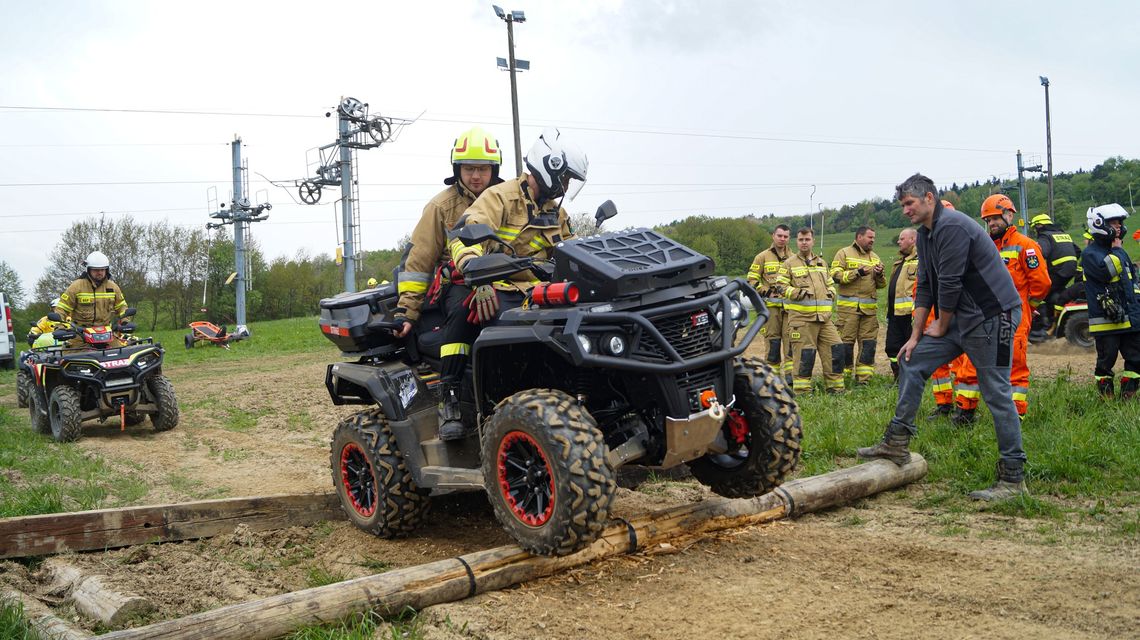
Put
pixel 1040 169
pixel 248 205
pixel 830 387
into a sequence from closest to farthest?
pixel 830 387
pixel 248 205
pixel 1040 169

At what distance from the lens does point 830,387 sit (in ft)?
37.2

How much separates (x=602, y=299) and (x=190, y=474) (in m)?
5.78

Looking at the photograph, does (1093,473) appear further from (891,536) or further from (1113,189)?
(1113,189)

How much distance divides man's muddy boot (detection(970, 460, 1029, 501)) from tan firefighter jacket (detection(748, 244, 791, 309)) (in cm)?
645

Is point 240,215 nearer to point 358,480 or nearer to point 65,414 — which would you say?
point 65,414

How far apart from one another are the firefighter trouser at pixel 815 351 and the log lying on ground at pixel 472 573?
5462 mm

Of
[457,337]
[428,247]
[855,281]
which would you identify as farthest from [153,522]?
[855,281]

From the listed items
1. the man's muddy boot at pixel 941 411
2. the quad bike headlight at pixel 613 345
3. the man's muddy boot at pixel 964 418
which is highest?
the quad bike headlight at pixel 613 345

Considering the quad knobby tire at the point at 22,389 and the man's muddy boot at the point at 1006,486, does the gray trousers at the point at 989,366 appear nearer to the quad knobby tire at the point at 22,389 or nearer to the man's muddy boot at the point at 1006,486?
the man's muddy boot at the point at 1006,486

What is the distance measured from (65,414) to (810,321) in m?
9.02

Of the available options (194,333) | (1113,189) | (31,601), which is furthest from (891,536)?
(1113,189)

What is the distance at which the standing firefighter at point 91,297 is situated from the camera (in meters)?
12.1

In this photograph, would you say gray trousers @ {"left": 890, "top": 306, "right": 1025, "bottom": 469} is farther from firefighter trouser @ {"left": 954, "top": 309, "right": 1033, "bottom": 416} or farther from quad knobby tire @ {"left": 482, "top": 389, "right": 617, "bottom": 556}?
quad knobby tire @ {"left": 482, "top": 389, "right": 617, "bottom": 556}

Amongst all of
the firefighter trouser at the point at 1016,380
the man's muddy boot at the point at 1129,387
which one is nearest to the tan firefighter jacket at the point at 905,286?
the man's muddy boot at the point at 1129,387
